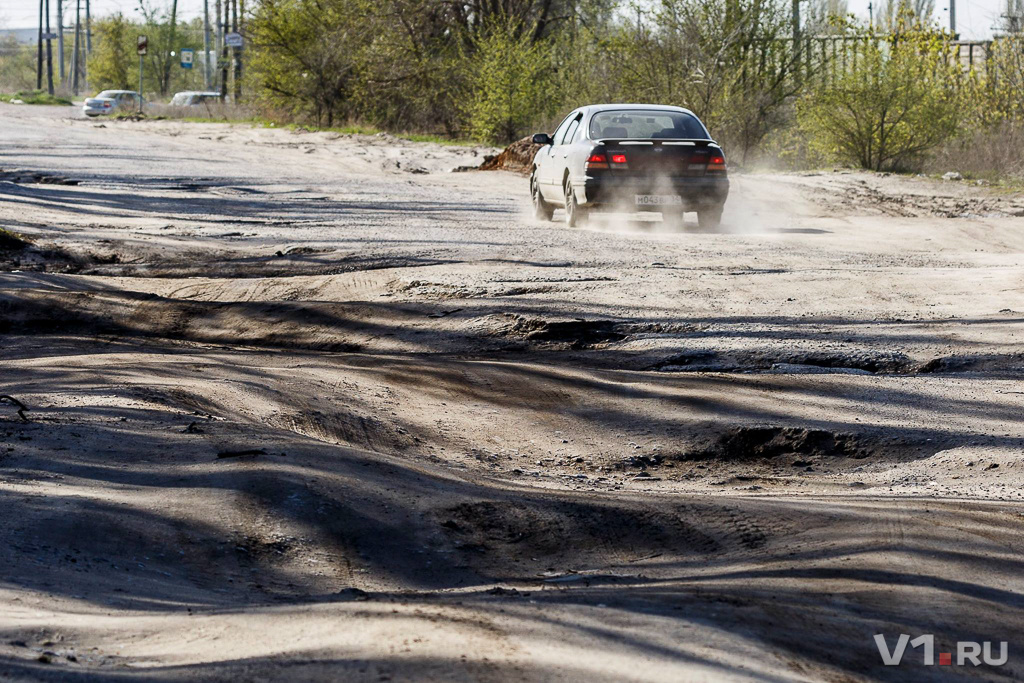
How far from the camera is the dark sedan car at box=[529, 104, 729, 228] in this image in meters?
13.9

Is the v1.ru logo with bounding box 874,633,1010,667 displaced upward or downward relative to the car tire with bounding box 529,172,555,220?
downward

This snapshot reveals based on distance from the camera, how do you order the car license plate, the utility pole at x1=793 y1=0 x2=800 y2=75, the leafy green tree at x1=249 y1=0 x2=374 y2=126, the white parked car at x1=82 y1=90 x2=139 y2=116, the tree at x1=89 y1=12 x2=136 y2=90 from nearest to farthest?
the car license plate → the utility pole at x1=793 y1=0 x2=800 y2=75 → the leafy green tree at x1=249 y1=0 x2=374 y2=126 → the white parked car at x1=82 y1=90 x2=139 y2=116 → the tree at x1=89 y1=12 x2=136 y2=90

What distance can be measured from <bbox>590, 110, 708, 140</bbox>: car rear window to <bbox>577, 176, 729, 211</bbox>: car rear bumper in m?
0.64

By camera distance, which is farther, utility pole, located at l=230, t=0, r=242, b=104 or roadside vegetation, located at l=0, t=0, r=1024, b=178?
utility pole, located at l=230, t=0, r=242, b=104

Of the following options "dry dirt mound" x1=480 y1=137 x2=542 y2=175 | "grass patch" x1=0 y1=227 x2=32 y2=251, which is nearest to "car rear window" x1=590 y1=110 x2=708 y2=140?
"grass patch" x1=0 y1=227 x2=32 y2=251

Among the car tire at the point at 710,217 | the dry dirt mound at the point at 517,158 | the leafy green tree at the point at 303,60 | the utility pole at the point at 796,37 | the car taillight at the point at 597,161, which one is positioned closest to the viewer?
the car taillight at the point at 597,161

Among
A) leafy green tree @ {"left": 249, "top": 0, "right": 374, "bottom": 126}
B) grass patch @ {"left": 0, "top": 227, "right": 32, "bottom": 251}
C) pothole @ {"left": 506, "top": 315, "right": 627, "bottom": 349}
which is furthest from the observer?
leafy green tree @ {"left": 249, "top": 0, "right": 374, "bottom": 126}

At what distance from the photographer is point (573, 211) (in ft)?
47.1

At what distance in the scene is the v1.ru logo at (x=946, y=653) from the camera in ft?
10.5

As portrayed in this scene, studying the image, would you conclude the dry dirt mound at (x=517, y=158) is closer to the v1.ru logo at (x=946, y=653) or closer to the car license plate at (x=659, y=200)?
the car license plate at (x=659, y=200)

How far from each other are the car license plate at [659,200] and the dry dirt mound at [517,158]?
10.4 meters

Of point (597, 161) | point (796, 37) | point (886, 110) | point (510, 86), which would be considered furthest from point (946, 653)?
point (510, 86)

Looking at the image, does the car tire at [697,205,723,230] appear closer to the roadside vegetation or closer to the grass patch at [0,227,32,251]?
the grass patch at [0,227,32,251]

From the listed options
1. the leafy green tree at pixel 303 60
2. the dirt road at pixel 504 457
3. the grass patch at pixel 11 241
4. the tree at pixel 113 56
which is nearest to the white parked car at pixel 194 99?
the leafy green tree at pixel 303 60
